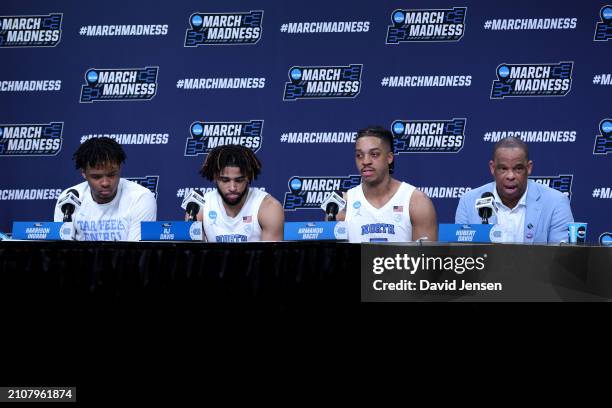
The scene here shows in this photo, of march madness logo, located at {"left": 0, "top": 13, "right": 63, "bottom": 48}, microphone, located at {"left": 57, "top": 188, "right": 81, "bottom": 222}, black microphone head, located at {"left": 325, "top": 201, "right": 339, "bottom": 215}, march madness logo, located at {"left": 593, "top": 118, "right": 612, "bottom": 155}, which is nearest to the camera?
black microphone head, located at {"left": 325, "top": 201, "right": 339, "bottom": 215}

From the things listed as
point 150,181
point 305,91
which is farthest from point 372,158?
point 150,181

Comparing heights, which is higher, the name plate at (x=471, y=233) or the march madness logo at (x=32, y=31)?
the march madness logo at (x=32, y=31)

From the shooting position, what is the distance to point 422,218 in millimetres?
4238

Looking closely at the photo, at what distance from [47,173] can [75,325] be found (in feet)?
11.6

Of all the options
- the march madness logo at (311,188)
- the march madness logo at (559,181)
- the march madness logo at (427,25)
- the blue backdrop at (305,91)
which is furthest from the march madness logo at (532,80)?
the march madness logo at (311,188)

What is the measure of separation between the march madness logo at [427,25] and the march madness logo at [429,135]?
569 mm

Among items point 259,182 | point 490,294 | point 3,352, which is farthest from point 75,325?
point 259,182

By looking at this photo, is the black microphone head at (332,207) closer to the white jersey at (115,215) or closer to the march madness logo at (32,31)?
the white jersey at (115,215)

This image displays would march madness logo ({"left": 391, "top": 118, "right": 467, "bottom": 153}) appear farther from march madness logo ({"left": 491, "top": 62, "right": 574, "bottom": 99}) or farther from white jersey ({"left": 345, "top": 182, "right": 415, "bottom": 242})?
white jersey ({"left": 345, "top": 182, "right": 415, "bottom": 242})

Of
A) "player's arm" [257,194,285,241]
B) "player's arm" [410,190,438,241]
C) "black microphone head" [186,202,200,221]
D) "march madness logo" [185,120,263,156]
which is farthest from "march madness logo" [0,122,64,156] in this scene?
"player's arm" [410,190,438,241]

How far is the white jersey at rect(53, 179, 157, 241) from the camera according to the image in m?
4.34

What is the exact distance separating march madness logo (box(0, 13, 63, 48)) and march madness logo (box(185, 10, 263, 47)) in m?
0.95

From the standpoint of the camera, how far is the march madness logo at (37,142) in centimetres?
616

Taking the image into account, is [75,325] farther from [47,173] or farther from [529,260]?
[47,173]
